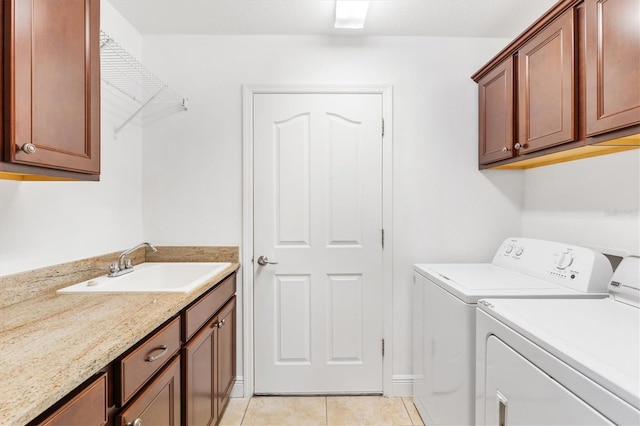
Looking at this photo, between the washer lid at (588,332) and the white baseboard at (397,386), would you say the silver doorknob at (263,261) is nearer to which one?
the white baseboard at (397,386)

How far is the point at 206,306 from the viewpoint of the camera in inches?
64.8

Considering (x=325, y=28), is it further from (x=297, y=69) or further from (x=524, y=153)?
(x=524, y=153)

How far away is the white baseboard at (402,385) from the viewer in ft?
7.27

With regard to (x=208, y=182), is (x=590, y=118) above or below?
above

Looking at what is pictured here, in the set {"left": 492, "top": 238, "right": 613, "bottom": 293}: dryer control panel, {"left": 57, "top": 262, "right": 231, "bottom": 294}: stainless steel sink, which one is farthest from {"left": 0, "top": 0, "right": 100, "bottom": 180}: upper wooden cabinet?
{"left": 492, "top": 238, "right": 613, "bottom": 293}: dryer control panel

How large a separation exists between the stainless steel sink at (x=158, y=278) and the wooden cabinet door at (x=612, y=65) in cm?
179

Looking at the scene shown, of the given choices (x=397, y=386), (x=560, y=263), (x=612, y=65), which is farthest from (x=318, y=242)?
(x=612, y=65)

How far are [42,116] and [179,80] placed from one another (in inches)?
52.4

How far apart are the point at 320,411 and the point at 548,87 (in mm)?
2165

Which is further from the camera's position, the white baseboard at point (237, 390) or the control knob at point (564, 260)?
the white baseboard at point (237, 390)

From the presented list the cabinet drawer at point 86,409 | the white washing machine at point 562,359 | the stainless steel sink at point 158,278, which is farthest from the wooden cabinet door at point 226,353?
the white washing machine at point 562,359

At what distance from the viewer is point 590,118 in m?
1.31

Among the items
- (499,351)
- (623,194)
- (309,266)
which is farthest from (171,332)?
(623,194)

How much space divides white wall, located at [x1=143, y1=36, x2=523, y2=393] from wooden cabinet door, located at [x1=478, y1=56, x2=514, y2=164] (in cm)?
10
